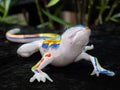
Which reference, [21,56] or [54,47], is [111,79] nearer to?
[54,47]

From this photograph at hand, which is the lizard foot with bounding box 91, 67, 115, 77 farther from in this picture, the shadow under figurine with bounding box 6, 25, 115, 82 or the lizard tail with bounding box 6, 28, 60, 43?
the lizard tail with bounding box 6, 28, 60, 43

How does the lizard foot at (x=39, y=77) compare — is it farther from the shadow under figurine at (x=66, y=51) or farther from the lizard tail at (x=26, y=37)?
the lizard tail at (x=26, y=37)

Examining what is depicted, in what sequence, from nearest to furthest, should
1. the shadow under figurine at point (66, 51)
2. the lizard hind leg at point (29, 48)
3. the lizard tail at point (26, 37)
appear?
the shadow under figurine at point (66, 51), the lizard hind leg at point (29, 48), the lizard tail at point (26, 37)

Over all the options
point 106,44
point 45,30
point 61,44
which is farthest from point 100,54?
point 45,30

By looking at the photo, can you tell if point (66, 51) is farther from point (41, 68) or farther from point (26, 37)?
point (26, 37)

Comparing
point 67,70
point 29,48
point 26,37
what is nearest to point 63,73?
point 67,70

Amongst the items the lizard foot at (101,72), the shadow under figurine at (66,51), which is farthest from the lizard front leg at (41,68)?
the lizard foot at (101,72)
